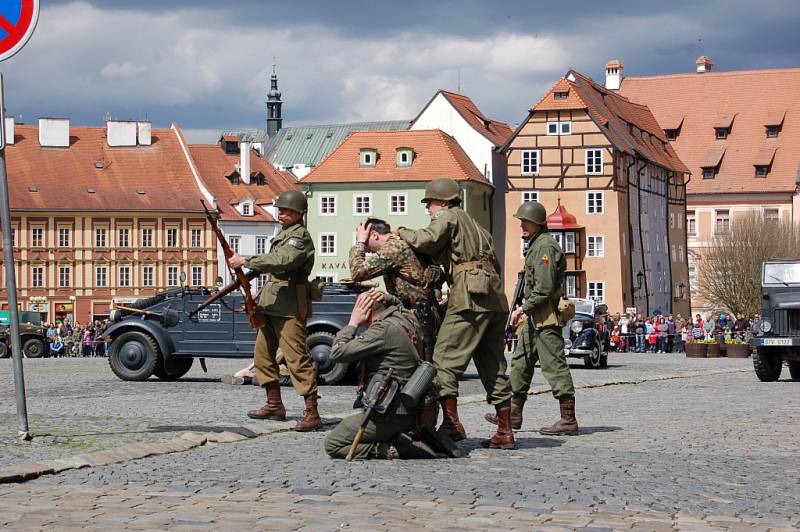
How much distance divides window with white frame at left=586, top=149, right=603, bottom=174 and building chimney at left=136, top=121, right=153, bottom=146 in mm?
26286

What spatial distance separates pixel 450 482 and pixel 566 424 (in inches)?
141

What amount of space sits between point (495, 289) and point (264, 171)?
264 ft

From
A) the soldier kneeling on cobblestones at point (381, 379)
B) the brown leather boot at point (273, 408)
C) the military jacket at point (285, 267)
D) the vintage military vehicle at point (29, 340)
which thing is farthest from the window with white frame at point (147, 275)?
the soldier kneeling on cobblestones at point (381, 379)

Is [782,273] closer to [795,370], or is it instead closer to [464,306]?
[795,370]

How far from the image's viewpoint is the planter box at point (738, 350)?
43281 mm

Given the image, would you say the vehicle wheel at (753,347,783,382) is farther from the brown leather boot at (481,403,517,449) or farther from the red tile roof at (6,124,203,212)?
the red tile roof at (6,124,203,212)

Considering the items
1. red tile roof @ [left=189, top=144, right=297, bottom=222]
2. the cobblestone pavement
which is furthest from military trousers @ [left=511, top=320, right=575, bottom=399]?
red tile roof @ [left=189, top=144, right=297, bottom=222]

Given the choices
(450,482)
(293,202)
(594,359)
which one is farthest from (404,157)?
(450,482)

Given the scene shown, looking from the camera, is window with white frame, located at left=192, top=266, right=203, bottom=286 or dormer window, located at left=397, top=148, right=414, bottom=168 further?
window with white frame, located at left=192, top=266, right=203, bottom=286

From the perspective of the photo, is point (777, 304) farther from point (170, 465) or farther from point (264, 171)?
point (264, 171)

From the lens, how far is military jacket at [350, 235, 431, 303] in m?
10.5

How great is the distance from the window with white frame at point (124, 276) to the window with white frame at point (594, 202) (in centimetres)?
2642

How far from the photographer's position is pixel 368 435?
9875 mm

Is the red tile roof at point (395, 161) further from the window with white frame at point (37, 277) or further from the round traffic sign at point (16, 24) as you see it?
the round traffic sign at point (16, 24)
